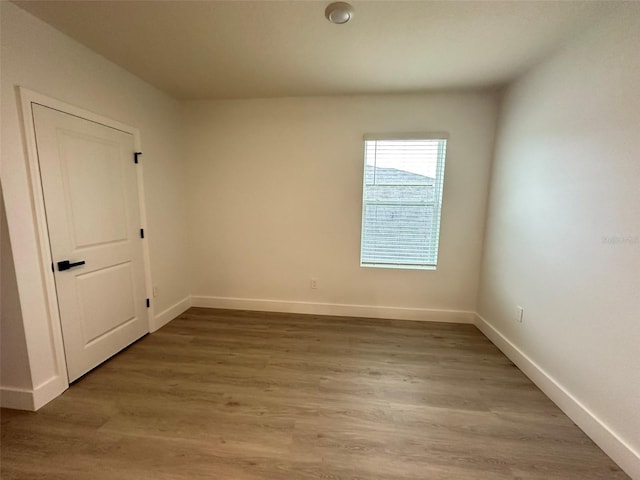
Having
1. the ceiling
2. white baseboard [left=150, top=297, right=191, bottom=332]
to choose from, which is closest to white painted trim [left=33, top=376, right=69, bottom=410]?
white baseboard [left=150, top=297, right=191, bottom=332]

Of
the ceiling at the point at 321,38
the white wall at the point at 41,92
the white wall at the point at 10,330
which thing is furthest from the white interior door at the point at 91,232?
the ceiling at the point at 321,38

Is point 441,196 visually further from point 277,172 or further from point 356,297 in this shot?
point 277,172

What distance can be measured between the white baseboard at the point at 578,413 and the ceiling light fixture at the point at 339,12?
292 centimetres

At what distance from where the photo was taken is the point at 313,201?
318 centimetres

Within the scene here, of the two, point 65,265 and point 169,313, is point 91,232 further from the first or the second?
point 169,313

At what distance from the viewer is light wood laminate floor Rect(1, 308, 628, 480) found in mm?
1407

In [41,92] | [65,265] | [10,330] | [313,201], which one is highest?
[41,92]

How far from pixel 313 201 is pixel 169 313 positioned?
7.23ft

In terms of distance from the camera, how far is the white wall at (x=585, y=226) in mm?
1442

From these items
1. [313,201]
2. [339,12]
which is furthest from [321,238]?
[339,12]

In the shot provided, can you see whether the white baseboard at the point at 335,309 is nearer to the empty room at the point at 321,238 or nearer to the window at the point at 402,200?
the empty room at the point at 321,238

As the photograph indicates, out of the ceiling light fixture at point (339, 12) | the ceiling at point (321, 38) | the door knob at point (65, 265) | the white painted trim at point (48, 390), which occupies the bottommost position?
the white painted trim at point (48, 390)

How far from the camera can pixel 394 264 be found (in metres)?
3.17

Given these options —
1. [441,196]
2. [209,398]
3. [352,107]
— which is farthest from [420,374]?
[352,107]
